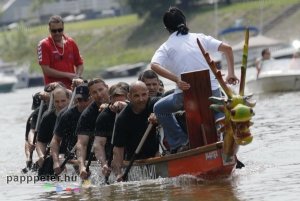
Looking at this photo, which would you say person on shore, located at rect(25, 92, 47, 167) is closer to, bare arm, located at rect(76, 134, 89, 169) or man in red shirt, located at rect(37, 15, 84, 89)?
man in red shirt, located at rect(37, 15, 84, 89)

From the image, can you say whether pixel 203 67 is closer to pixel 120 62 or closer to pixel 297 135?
pixel 297 135

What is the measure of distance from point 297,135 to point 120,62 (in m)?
67.0

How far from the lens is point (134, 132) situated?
556 inches

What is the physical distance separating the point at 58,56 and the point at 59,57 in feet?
0.07

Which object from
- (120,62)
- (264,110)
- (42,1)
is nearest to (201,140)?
(264,110)

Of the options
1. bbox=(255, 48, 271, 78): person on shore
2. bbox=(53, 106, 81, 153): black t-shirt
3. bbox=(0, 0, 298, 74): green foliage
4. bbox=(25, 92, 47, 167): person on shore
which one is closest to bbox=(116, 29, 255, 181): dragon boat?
bbox=(53, 106, 81, 153): black t-shirt

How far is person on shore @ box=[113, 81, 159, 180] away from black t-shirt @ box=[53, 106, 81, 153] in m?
1.31

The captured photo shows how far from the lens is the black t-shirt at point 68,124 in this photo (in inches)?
609

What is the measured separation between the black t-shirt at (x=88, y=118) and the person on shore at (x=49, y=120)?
1.20 m

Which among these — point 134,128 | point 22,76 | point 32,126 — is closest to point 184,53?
point 134,128

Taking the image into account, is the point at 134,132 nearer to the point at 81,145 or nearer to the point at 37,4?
the point at 81,145

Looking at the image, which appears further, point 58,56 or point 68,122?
point 58,56

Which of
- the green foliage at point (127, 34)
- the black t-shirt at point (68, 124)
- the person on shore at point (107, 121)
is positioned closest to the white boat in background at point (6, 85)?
the green foliage at point (127, 34)

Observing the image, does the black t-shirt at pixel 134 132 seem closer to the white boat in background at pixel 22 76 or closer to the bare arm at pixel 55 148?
the bare arm at pixel 55 148
